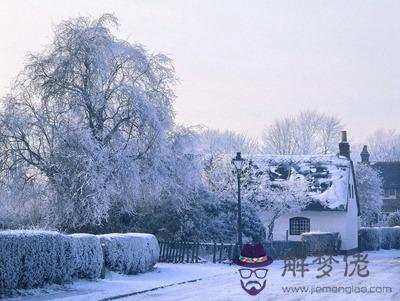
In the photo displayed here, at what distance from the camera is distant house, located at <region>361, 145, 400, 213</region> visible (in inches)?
3371

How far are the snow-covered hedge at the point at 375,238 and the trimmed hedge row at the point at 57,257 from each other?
3020 cm

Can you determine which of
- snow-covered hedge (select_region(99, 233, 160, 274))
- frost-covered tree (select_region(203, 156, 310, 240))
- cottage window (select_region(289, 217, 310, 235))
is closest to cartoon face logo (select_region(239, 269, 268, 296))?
snow-covered hedge (select_region(99, 233, 160, 274))

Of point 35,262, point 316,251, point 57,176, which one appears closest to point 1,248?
Answer: point 35,262

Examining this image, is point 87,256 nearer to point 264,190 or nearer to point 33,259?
point 33,259

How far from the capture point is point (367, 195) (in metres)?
70.2

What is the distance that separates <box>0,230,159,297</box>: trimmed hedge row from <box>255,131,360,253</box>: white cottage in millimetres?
25459

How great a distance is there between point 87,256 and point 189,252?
11.0 meters

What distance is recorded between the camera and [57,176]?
34969 millimetres

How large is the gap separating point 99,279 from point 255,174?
3046cm

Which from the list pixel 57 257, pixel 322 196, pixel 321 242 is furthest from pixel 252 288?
pixel 322 196

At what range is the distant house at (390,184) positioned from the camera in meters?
85.6

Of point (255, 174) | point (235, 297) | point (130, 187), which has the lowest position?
point (235, 297)

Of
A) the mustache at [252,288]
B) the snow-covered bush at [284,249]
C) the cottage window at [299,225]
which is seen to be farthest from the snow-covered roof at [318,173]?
the mustache at [252,288]

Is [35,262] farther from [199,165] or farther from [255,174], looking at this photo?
[255,174]
